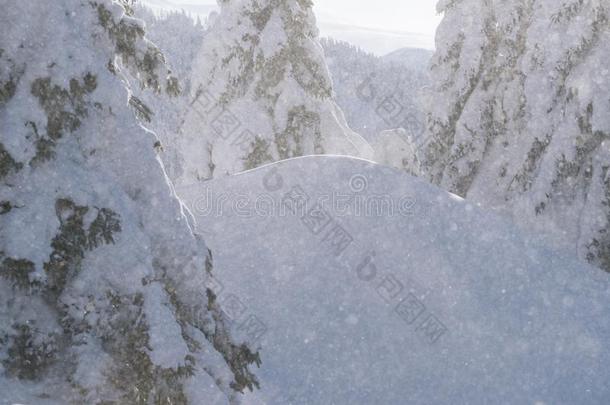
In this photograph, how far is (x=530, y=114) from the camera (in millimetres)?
14734

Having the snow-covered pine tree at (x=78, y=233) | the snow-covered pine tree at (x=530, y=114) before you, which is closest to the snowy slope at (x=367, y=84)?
the snow-covered pine tree at (x=530, y=114)

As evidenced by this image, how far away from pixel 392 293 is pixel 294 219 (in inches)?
85.2

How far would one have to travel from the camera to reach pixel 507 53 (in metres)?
16.4

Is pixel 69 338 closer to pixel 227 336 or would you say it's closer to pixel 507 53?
pixel 227 336

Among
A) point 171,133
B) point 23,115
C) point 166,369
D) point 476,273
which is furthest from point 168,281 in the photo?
point 171,133

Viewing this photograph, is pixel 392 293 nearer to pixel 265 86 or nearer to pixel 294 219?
pixel 294 219

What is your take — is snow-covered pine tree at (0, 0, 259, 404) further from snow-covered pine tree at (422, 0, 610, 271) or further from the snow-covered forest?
snow-covered pine tree at (422, 0, 610, 271)

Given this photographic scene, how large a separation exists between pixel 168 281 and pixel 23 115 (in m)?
1.85

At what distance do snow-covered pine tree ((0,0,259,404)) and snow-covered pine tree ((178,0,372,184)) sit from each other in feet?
35.9

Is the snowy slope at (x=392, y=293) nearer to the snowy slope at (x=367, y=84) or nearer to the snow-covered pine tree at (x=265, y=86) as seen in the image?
the snow-covered pine tree at (x=265, y=86)

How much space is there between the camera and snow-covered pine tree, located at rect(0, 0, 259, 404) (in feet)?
15.1
